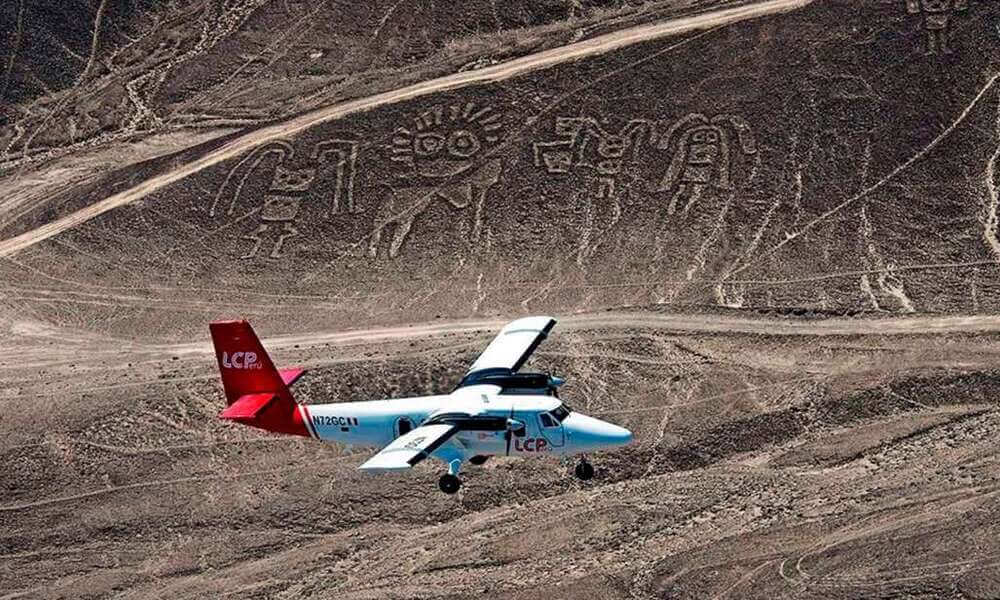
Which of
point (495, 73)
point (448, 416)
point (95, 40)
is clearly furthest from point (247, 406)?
point (95, 40)

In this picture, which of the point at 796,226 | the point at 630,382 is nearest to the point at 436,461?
the point at 630,382

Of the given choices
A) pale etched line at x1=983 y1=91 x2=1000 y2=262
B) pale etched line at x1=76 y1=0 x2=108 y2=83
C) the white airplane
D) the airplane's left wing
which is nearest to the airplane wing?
the white airplane

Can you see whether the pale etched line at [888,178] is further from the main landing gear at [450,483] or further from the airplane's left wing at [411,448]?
the airplane's left wing at [411,448]

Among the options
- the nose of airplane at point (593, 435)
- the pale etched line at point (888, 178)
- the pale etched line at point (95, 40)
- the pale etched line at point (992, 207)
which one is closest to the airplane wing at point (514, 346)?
the nose of airplane at point (593, 435)

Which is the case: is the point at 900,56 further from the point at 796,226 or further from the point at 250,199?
the point at 250,199

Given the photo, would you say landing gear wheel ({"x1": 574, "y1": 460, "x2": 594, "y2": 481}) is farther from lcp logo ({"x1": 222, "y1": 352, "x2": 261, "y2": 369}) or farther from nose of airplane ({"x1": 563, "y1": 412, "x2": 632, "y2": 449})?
lcp logo ({"x1": 222, "y1": 352, "x2": 261, "y2": 369})

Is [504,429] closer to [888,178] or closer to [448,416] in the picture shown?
[448,416]

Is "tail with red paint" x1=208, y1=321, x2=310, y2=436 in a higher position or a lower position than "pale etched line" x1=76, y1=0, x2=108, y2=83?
lower
